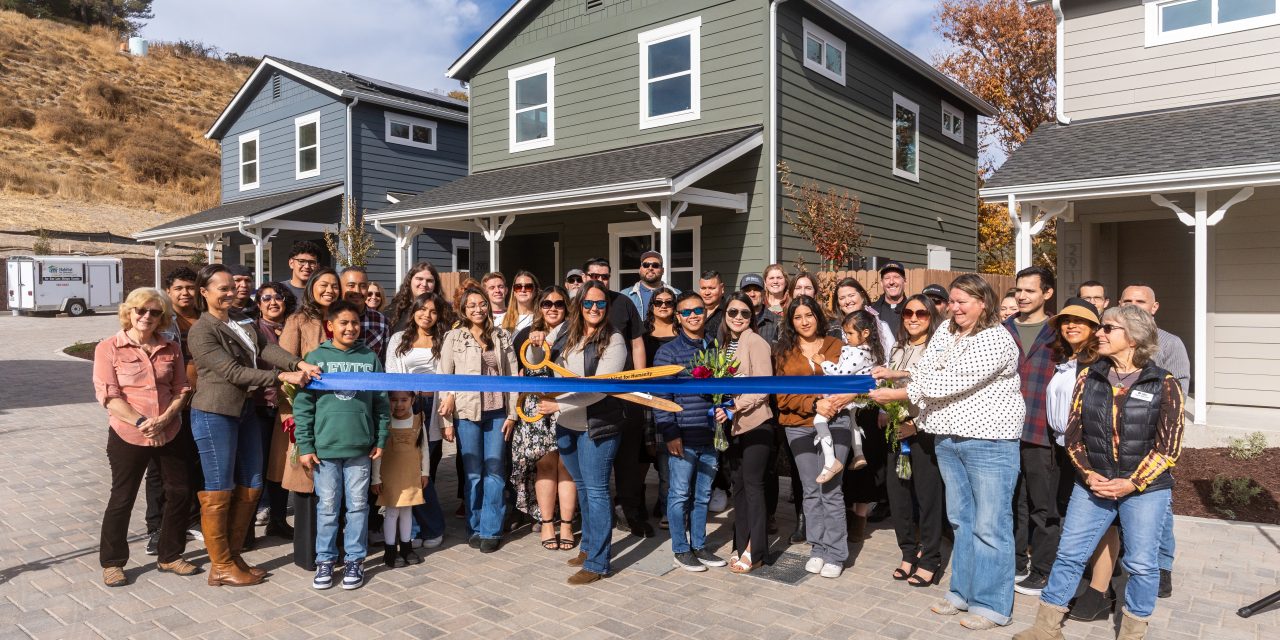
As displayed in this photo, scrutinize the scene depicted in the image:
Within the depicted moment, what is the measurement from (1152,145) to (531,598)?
961 centimetres

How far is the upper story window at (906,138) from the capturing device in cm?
1562

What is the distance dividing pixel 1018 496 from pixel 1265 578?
1.59 meters

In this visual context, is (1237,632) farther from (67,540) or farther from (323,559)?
(67,540)

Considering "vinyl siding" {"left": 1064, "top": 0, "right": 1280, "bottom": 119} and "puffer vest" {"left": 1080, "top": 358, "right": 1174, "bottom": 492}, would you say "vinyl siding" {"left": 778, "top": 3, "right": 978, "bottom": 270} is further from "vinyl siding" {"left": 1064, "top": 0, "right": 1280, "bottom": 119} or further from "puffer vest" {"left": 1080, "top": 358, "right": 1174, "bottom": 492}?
"puffer vest" {"left": 1080, "top": 358, "right": 1174, "bottom": 492}

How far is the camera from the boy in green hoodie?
474 cm

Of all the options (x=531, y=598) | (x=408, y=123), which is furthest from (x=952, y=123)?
(x=531, y=598)

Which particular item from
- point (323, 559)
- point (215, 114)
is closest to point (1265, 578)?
point (323, 559)

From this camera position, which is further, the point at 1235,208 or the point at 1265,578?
the point at 1235,208

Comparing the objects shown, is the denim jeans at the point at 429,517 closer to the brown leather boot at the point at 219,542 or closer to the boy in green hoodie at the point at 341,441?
the boy in green hoodie at the point at 341,441

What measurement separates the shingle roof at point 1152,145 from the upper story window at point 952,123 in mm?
5877

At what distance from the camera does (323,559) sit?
4.81 meters

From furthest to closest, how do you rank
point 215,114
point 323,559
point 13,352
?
point 215,114 < point 13,352 < point 323,559

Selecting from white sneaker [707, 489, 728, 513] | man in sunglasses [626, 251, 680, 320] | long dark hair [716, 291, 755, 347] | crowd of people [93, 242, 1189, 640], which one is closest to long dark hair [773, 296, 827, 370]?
crowd of people [93, 242, 1189, 640]

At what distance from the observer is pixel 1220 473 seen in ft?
22.8
